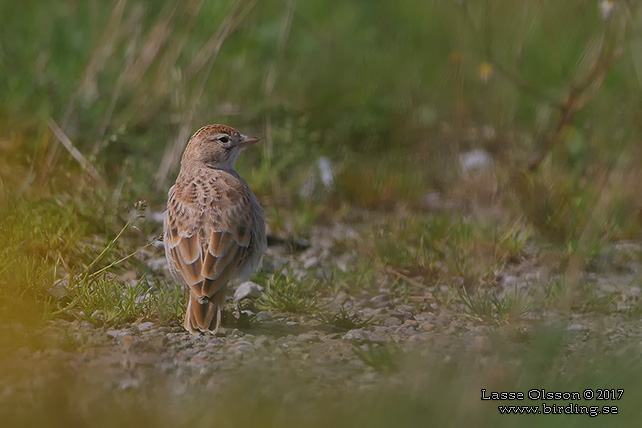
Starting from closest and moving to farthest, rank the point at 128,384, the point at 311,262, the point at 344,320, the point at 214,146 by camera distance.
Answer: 1. the point at 128,384
2. the point at 344,320
3. the point at 214,146
4. the point at 311,262

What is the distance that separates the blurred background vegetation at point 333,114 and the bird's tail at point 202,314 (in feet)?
3.90

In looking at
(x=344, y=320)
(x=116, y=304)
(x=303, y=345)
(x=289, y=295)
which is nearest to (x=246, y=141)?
(x=289, y=295)

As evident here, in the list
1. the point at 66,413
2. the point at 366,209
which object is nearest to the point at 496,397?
the point at 66,413

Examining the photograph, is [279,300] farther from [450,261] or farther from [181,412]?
[181,412]

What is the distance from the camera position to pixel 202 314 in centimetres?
525

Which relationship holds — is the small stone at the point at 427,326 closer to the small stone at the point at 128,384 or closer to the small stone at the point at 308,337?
the small stone at the point at 308,337

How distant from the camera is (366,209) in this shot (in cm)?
805

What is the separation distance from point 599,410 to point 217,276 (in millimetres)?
2172

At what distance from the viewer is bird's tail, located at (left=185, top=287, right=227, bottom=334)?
5.24 m

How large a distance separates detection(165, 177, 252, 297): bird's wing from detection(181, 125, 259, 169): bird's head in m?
0.60

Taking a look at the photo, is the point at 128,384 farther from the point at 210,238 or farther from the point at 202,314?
the point at 210,238

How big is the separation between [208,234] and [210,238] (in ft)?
0.12

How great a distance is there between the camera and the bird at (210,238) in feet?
A: 17.4

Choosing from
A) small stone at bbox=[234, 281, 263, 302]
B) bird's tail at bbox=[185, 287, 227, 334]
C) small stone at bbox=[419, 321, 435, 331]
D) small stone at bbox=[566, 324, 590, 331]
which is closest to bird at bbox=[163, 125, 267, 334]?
bird's tail at bbox=[185, 287, 227, 334]
